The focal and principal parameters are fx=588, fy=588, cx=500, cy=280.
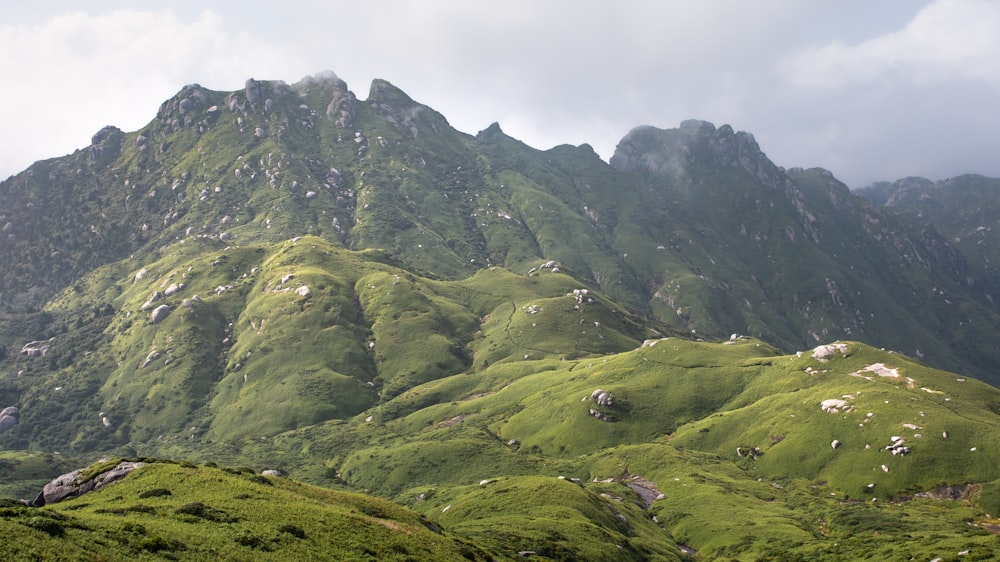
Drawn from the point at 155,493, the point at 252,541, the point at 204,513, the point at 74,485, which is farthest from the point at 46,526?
the point at 74,485

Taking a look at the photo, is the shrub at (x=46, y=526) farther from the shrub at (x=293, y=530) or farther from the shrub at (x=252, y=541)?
the shrub at (x=293, y=530)

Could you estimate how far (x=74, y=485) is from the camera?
8606 cm

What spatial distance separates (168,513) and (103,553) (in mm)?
19306

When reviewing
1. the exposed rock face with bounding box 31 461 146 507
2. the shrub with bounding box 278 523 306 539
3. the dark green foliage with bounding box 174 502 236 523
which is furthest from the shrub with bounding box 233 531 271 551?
the exposed rock face with bounding box 31 461 146 507

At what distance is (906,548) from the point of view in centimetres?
12500

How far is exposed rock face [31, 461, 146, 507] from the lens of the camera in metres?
84.8

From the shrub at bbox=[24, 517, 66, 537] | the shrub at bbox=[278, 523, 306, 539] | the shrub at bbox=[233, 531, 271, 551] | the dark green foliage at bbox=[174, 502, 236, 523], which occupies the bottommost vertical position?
the shrub at bbox=[278, 523, 306, 539]

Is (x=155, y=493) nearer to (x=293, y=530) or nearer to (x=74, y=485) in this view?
(x=74, y=485)

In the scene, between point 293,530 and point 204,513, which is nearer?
point 204,513

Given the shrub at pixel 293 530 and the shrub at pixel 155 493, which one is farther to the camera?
the shrub at pixel 155 493

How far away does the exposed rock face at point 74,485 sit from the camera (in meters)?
84.8

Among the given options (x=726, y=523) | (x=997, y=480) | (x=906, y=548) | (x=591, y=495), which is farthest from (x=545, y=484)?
(x=997, y=480)

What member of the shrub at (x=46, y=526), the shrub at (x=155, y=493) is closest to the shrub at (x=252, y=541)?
the shrub at (x=46, y=526)

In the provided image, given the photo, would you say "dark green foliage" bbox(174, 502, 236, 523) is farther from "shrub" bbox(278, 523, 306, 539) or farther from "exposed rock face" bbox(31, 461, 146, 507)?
"exposed rock face" bbox(31, 461, 146, 507)
